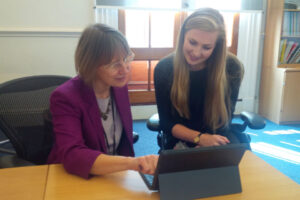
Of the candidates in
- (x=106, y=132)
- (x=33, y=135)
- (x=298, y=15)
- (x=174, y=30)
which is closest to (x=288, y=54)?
(x=298, y=15)

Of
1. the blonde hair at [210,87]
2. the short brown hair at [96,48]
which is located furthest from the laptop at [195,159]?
the blonde hair at [210,87]

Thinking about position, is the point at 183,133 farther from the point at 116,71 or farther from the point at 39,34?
the point at 39,34

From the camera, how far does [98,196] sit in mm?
768

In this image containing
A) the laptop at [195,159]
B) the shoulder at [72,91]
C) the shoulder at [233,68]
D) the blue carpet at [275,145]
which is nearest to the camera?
the laptop at [195,159]

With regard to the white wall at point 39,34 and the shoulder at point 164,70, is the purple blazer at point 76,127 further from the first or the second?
the white wall at point 39,34

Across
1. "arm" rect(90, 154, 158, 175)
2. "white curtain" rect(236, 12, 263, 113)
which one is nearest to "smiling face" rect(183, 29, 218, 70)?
"arm" rect(90, 154, 158, 175)

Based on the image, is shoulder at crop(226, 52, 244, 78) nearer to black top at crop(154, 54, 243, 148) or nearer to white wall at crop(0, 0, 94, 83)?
black top at crop(154, 54, 243, 148)

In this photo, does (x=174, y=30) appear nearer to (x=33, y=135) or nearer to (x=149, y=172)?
(x=33, y=135)

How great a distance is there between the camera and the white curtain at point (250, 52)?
11.1 feet

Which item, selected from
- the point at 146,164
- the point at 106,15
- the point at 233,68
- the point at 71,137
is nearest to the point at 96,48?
the point at 71,137

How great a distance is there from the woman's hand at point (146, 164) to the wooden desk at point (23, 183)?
288mm

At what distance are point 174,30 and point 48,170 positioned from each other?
9.13 feet

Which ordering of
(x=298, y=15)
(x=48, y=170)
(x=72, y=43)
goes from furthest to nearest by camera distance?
(x=298, y=15) → (x=72, y=43) → (x=48, y=170)

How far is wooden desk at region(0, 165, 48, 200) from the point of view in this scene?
76 centimetres
